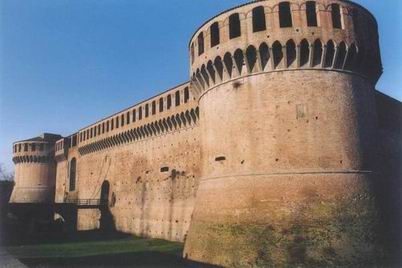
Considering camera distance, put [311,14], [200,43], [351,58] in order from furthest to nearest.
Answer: [200,43]
[311,14]
[351,58]

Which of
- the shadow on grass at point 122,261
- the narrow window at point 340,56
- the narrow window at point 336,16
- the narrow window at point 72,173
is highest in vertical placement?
the narrow window at point 336,16

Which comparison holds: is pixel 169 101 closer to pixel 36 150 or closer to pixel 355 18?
pixel 355 18

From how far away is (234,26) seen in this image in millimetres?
14758

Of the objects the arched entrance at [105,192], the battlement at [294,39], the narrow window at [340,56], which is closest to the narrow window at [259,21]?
the battlement at [294,39]

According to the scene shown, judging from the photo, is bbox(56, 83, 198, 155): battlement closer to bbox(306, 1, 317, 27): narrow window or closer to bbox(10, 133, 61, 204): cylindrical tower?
bbox(10, 133, 61, 204): cylindrical tower

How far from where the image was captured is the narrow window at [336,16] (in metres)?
13.6

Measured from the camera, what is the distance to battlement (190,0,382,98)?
43.3ft

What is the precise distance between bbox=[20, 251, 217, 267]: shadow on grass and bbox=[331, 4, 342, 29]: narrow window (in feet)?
29.0

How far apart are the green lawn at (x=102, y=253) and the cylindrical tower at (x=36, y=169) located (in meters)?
16.8

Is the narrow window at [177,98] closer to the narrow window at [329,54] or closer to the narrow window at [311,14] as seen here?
the narrow window at [311,14]

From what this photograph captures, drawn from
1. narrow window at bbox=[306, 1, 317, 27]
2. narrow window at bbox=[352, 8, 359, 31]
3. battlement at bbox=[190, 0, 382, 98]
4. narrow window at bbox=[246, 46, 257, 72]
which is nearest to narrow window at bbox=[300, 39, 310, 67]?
battlement at bbox=[190, 0, 382, 98]

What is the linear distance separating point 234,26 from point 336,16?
136 inches

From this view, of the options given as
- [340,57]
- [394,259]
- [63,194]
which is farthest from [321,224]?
[63,194]

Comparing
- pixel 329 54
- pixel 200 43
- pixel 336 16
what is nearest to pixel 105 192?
pixel 200 43
